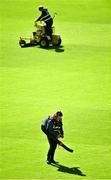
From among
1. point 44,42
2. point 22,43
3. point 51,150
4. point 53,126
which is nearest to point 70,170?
point 51,150

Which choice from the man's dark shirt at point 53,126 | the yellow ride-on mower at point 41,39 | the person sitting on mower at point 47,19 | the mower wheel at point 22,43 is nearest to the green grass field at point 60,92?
the mower wheel at point 22,43

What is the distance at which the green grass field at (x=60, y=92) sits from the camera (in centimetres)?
2002

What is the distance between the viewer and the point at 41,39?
30578 mm

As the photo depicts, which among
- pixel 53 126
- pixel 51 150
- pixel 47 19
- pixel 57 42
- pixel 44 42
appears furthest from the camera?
pixel 57 42

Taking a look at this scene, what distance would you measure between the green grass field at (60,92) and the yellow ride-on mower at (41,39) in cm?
35

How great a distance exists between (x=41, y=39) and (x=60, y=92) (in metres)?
5.73

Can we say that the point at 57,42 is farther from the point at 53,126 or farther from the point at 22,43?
the point at 53,126

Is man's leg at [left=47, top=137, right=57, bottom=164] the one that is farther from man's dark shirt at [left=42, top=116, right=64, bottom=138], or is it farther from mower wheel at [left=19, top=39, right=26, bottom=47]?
mower wheel at [left=19, top=39, right=26, bottom=47]

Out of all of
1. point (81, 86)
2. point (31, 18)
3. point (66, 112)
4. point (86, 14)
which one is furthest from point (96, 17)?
point (66, 112)

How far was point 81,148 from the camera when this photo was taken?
826 inches

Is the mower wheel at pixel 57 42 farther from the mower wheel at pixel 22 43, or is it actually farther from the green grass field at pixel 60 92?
the mower wheel at pixel 22 43

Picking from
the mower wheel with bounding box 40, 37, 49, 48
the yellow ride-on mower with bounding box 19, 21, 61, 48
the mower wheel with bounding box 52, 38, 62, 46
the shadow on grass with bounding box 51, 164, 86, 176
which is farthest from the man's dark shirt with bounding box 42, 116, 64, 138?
the mower wheel with bounding box 52, 38, 62, 46

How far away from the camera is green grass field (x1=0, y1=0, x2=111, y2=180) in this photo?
2002 cm

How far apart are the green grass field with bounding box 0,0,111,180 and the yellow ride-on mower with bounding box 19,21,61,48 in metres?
0.35
